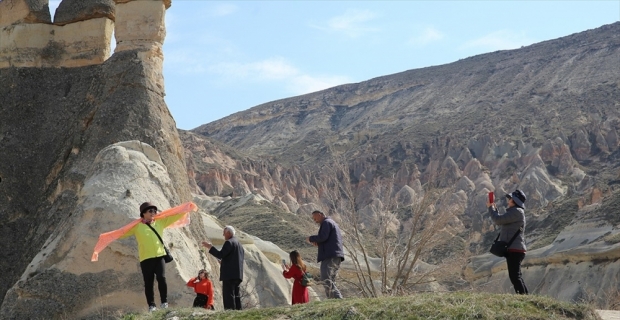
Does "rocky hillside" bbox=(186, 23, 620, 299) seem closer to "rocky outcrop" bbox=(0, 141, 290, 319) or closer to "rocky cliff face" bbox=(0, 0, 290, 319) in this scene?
"rocky cliff face" bbox=(0, 0, 290, 319)

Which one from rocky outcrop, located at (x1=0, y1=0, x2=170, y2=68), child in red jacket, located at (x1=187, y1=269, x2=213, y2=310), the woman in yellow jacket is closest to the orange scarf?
the woman in yellow jacket

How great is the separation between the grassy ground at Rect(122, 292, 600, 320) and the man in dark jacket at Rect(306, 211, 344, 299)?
1633 millimetres

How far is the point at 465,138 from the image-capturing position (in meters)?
79.6

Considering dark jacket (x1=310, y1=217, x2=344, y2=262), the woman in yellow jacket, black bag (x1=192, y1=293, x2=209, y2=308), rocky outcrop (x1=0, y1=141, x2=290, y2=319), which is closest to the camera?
the woman in yellow jacket

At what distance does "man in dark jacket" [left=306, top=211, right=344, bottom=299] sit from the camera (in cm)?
1031

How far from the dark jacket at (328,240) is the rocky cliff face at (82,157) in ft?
6.47

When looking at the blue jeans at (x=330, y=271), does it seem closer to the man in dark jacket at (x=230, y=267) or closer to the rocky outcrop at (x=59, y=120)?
the man in dark jacket at (x=230, y=267)

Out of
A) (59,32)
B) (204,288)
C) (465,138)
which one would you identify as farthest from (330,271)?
(465,138)

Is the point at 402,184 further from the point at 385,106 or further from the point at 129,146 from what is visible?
the point at 129,146

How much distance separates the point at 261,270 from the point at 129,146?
10.0 meters

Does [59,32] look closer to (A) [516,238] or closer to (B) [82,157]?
(B) [82,157]

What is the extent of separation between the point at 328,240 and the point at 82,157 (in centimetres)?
567

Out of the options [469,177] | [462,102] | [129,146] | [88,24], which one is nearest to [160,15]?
[88,24]

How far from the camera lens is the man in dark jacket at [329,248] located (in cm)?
1031
